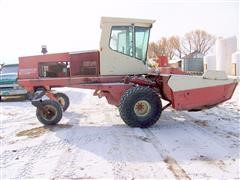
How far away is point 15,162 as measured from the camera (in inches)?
218

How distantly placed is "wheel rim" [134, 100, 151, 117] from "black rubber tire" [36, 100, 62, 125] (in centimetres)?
181

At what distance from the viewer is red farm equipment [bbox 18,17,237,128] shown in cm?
791

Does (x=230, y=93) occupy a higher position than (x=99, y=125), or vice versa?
(x=230, y=93)

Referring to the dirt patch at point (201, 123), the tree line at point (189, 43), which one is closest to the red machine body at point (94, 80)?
the dirt patch at point (201, 123)

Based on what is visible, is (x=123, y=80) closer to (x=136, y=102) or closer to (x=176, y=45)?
(x=136, y=102)

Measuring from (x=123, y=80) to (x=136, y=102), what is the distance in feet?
2.86

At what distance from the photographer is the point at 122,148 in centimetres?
604

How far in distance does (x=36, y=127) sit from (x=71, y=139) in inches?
67.6

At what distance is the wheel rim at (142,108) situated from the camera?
7.88m

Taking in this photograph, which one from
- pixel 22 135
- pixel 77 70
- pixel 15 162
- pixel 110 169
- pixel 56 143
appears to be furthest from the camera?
pixel 77 70

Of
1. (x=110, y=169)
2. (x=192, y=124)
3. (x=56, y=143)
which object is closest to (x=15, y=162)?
(x=56, y=143)

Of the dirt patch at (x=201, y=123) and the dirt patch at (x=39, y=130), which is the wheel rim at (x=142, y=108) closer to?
the dirt patch at (x=201, y=123)

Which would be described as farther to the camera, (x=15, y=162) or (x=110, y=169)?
(x=15, y=162)

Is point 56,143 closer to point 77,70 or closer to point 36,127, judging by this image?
point 36,127
